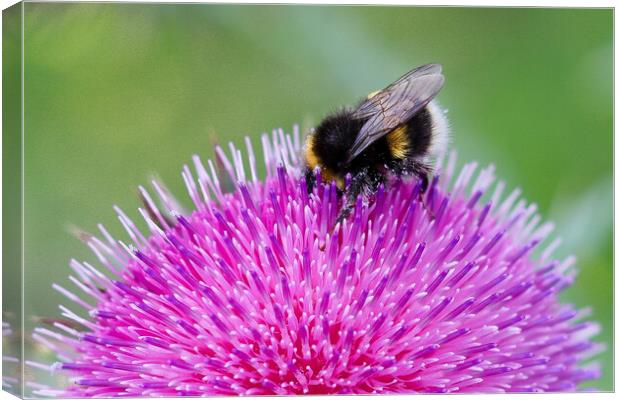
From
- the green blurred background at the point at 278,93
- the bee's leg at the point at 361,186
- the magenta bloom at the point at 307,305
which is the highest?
the green blurred background at the point at 278,93

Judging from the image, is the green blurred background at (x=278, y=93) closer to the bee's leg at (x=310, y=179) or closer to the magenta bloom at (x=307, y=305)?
the magenta bloom at (x=307, y=305)

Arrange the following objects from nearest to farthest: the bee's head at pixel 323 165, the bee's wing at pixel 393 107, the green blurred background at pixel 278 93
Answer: the bee's wing at pixel 393 107, the bee's head at pixel 323 165, the green blurred background at pixel 278 93

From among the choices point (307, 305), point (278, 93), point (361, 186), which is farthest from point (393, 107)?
point (278, 93)

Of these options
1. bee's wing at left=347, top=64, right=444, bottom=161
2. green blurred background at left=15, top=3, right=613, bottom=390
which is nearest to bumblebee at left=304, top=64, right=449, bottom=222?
bee's wing at left=347, top=64, right=444, bottom=161

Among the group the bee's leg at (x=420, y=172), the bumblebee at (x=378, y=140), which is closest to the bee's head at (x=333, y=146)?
the bumblebee at (x=378, y=140)

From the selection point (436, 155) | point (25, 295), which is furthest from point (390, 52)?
point (25, 295)

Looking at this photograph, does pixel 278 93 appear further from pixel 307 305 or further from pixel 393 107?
pixel 307 305
